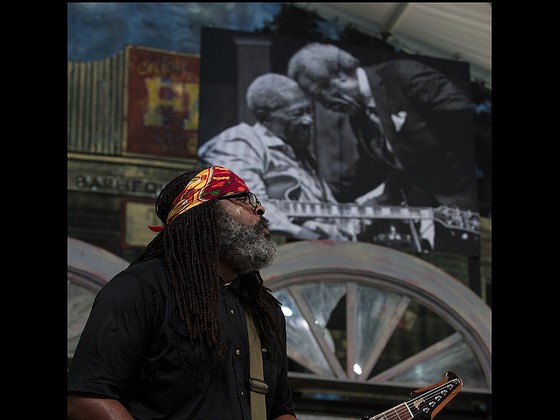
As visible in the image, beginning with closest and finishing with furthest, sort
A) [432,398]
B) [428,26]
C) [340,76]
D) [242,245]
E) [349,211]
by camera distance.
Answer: [242,245] < [432,398] < [349,211] < [340,76] < [428,26]

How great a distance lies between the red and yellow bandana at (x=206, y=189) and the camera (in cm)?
345

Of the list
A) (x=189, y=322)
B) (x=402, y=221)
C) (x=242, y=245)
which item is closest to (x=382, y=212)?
(x=402, y=221)

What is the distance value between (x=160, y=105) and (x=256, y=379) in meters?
5.64

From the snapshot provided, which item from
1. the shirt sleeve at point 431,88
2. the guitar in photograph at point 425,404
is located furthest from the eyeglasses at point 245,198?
the shirt sleeve at point 431,88

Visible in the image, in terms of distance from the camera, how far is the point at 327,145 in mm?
8641

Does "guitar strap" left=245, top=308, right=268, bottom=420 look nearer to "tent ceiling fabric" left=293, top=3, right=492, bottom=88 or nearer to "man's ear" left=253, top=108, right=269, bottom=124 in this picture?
"man's ear" left=253, top=108, right=269, bottom=124

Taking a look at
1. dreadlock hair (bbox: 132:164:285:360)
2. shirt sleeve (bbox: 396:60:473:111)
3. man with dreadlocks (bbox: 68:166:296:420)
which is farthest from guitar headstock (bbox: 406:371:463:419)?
shirt sleeve (bbox: 396:60:473:111)

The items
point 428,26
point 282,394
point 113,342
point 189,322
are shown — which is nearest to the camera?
point 113,342

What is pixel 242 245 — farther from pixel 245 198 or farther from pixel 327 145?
pixel 327 145

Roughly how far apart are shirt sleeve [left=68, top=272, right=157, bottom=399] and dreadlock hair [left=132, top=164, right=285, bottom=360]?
0.15m
